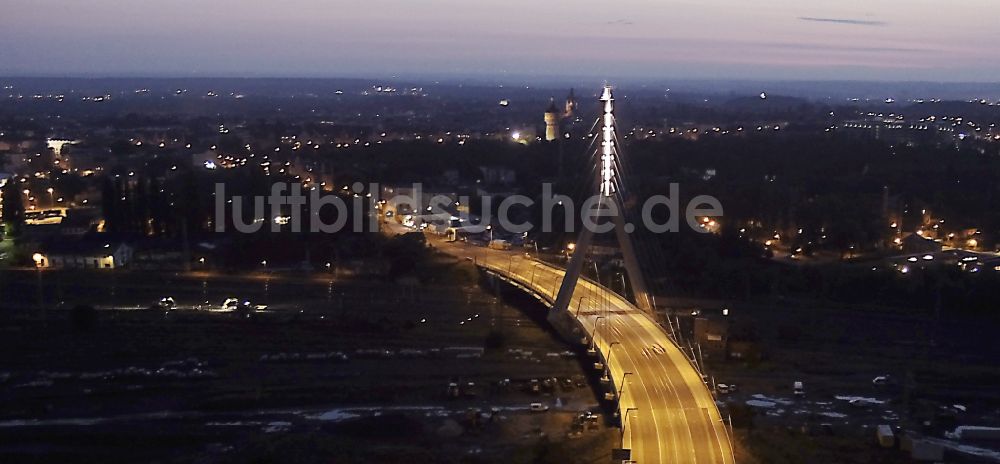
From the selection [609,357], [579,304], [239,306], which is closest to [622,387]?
[609,357]

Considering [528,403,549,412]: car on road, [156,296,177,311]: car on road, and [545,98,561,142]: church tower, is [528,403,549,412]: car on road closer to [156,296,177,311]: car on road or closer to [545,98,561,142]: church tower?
[156,296,177,311]: car on road

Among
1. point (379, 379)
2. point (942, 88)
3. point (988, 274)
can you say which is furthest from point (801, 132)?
point (942, 88)

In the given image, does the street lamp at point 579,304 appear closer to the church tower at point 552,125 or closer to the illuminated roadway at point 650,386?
the illuminated roadway at point 650,386

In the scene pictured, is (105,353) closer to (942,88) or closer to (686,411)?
(686,411)

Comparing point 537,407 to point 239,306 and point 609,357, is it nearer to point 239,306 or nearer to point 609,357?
point 609,357

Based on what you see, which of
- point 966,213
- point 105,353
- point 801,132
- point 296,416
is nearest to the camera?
point 296,416

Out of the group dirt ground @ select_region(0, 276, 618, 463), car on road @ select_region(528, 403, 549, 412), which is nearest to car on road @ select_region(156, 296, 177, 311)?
dirt ground @ select_region(0, 276, 618, 463)

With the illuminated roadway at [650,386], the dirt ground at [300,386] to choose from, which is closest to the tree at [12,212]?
the dirt ground at [300,386]

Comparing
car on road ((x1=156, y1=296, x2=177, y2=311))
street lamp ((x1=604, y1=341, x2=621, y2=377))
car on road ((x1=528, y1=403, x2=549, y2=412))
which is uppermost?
street lamp ((x1=604, y1=341, x2=621, y2=377))
